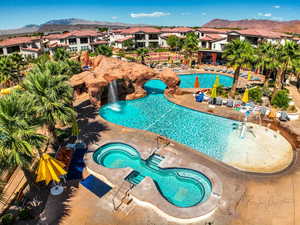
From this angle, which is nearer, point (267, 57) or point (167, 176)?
point (167, 176)

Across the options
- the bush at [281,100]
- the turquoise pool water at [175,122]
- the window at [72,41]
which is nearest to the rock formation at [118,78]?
the turquoise pool water at [175,122]

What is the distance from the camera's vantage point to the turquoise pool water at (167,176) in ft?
49.8

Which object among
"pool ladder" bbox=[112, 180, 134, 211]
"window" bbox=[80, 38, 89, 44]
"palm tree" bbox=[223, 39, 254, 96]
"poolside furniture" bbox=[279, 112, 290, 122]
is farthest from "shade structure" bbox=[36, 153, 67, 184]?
"window" bbox=[80, 38, 89, 44]

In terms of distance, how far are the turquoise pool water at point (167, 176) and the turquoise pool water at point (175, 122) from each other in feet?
13.4

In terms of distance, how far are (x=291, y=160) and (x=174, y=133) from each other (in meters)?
11.5

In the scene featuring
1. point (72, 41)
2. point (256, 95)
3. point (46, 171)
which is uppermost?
point (72, 41)

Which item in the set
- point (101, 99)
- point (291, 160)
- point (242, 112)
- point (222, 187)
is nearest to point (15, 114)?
point (222, 187)

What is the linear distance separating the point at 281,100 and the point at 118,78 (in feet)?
75.7

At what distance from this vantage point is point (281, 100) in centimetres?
2700

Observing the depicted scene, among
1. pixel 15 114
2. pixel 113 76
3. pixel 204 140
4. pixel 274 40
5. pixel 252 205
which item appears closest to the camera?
pixel 15 114

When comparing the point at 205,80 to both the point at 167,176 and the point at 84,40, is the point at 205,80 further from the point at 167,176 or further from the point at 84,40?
the point at 84,40

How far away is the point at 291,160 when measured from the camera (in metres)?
18.2

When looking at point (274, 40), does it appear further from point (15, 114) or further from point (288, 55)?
point (15, 114)

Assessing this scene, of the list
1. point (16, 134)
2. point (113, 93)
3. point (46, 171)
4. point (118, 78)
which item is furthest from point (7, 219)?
point (113, 93)
